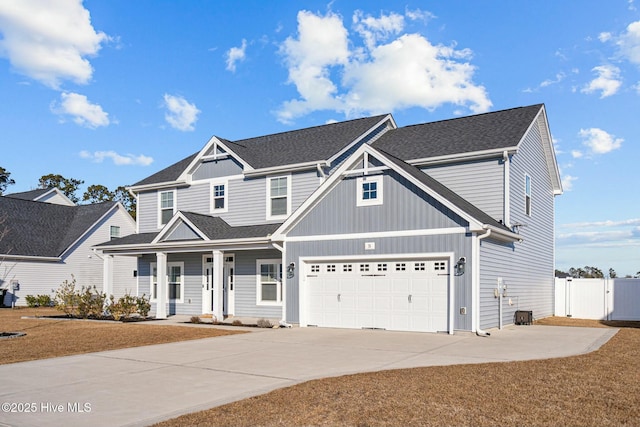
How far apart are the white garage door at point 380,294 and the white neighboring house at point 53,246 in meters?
16.7

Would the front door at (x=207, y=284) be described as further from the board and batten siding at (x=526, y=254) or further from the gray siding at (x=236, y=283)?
the board and batten siding at (x=526, y=254)

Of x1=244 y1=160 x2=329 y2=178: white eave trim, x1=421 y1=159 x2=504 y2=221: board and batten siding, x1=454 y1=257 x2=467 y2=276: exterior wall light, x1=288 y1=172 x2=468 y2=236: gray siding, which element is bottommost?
x1=454 y1=257 x2=467 y2=276: exterior wall light

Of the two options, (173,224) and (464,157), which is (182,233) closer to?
(173,224)

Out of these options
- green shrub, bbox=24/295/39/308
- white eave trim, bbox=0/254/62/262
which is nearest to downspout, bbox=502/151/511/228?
green shrub, bbox=24/295/39/308

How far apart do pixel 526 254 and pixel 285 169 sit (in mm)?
9753

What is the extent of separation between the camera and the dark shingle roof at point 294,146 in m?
23.3

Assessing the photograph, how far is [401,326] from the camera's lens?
18.0 meters

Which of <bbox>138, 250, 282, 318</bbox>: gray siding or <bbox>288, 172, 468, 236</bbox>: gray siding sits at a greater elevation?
<bbox>288, 172, 468, 236</bbox>: gray siding

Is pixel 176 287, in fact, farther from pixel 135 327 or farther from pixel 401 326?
pixel 401 326

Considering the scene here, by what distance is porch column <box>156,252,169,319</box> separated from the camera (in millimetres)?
23406

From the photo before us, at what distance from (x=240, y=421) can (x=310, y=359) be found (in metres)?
5.23

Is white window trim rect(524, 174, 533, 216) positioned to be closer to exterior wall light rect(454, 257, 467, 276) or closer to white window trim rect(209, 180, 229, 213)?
exterior wall light rect(454, 257, 467, 276)

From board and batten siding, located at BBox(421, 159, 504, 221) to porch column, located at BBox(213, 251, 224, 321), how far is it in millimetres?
8531

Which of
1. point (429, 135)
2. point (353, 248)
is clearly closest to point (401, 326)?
point (353, 248)
